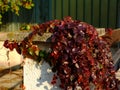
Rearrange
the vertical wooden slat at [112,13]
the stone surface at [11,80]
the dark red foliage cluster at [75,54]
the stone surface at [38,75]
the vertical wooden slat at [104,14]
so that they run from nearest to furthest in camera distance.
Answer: the dark red foliage cluster at [75,54], the stone surface at [38,75], the stone surface at [11,80], the vertical wooden slat at [112,13], the vertical wooden slat at [104,14]

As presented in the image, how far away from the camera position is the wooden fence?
952 cm

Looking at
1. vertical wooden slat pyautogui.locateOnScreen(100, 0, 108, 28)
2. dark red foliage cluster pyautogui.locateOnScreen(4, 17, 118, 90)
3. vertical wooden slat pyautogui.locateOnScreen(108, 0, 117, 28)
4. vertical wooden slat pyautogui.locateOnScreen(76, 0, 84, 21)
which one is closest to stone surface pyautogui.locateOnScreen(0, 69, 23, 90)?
vertical wooden slat pyautogui.locateOnScreen(76, 0, 84, 21)

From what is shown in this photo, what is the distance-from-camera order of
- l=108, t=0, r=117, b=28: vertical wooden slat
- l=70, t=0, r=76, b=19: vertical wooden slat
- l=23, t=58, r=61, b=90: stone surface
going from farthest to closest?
l=70, t=0, r=76, b=19: vertical wooden slat, l=108, t=0, r=117, b=28: vertical wooden slat, l=23, t=58, r=61, b=90: stone surface

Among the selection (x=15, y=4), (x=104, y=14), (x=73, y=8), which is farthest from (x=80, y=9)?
(x=15, y=4)

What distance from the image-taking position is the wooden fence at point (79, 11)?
9516mm

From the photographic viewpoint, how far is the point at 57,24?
11.3 feet

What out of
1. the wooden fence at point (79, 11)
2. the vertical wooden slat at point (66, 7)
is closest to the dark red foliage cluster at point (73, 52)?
the wooden fence at point (79, 11)

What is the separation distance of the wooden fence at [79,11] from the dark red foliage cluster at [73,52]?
610 centimetres

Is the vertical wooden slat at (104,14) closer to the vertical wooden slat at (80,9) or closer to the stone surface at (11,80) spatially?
the vertical wooden slat at (80,9)

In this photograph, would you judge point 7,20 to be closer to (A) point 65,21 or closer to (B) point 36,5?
(B) point 36,5

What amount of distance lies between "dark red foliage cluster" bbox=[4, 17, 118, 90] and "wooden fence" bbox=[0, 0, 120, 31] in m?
6.10

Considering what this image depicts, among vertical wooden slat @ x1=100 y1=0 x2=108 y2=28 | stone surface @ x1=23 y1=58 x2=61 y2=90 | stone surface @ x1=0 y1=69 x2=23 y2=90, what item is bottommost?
stone surface @ x1=0 y1=69 x2=23 y2=90

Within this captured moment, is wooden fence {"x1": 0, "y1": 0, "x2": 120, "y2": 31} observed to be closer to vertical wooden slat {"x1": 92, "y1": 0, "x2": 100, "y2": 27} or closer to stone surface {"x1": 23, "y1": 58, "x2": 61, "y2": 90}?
vertical wooden slat {"x1": 92, "y1": 0, "x2": 100, "y2": 27}

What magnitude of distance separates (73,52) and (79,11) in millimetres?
6582
